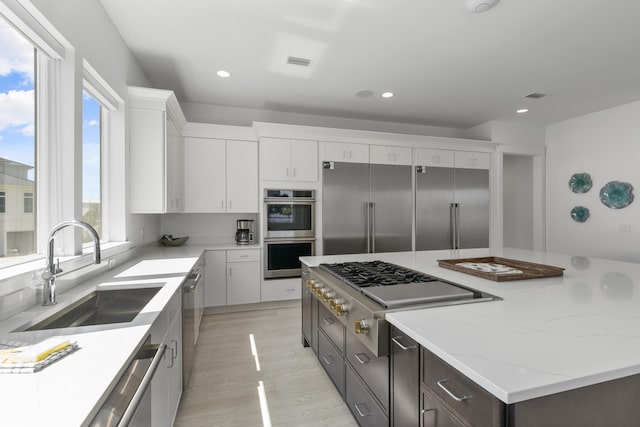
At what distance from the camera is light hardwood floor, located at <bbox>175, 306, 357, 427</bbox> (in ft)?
5.82

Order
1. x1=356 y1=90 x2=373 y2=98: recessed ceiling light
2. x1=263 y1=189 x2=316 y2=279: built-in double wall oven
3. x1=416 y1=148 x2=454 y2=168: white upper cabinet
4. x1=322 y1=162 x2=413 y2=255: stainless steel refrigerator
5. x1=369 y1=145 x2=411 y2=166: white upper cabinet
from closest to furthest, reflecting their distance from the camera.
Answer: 1. x1=356 y1=90 x2=373 y2=98: recessed ceiling light
2. x1=263 y1=189 x2=316 y2=279: built-in double wall oven
3. x1=322 y1=162 x2=413 y2=255: stainless steel refrigerator
4. x1=369 y1=145 x2=411 y2=166: white upper cabinet
5. x1=416 y1=148 x2=454 y2=168: white upper cabinet

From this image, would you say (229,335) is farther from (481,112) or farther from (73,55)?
(481,112)

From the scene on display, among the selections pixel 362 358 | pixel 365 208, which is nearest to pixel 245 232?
pixel 365 208

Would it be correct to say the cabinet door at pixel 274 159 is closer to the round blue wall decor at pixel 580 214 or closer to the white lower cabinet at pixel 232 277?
the white lower cabinet at pixel 232 277

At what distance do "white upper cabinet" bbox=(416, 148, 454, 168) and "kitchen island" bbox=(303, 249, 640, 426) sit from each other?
301cm

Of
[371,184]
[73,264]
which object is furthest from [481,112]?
[73,264]

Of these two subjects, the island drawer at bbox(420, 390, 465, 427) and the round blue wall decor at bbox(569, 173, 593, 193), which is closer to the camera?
the island drawer at bbox(420, 390, 465, 427)

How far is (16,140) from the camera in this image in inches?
58.1

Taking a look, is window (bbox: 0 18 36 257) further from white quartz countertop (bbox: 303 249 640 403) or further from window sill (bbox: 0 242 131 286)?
white quartz countertop (bbox: 303 249 640 403)

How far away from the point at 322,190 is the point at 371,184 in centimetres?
73

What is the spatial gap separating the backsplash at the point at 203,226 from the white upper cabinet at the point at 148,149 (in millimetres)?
1276

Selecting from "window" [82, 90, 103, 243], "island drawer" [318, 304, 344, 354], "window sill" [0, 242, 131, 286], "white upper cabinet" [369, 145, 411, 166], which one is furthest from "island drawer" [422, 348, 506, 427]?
"white upper cabinet" [369, 145, 411, 166]

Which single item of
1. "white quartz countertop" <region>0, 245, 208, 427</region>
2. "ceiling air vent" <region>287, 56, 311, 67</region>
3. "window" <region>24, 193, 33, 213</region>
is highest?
"ceiling air vent" <region>287, 56, 311, 67</region>

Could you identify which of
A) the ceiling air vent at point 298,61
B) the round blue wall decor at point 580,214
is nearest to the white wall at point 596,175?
the round blue wall decor at point 580,214
